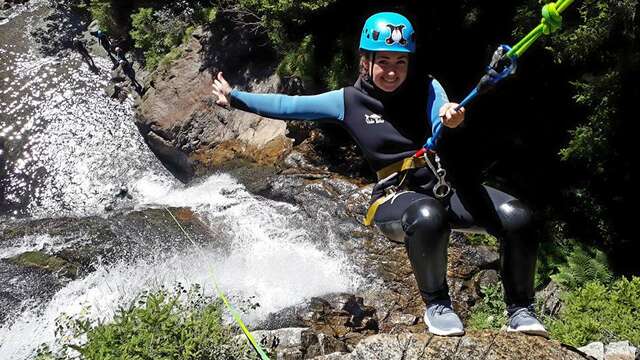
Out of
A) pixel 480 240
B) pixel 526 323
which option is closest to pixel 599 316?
pixel 480 240

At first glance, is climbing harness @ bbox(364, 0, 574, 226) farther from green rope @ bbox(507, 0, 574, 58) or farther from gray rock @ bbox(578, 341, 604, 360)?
gray rock @ bbox(578, 341, 604, 360)

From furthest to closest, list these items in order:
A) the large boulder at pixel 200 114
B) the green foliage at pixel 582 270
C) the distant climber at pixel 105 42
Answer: the distant climber at pixel 105 42 < the large boulder at pixel 200 114 < the green foliage at pixel 582 270

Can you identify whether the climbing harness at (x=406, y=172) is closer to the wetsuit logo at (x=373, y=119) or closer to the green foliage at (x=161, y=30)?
the wetsuit logo at (x=373, y=119)

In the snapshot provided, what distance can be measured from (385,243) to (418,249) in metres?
5.79

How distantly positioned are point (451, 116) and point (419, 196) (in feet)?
1.85

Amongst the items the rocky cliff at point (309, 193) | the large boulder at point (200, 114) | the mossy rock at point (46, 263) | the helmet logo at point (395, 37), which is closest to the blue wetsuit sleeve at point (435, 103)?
the helmet logo at point (395, 37)

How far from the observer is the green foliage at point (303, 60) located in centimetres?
1085

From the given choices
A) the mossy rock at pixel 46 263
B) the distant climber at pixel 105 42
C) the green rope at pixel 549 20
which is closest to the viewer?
the green rope at pixel 549 20

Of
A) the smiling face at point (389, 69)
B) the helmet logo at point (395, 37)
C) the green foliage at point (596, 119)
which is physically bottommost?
the green foliage at point (596, 119)

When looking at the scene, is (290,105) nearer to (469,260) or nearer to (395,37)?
(395,37)

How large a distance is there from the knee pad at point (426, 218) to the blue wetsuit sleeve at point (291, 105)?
925 mm

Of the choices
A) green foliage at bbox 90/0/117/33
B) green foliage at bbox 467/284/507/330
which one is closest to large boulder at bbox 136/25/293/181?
green foliage at bbox 90/0/117/33

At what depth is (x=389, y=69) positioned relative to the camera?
3.54 m

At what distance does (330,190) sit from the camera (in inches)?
399
